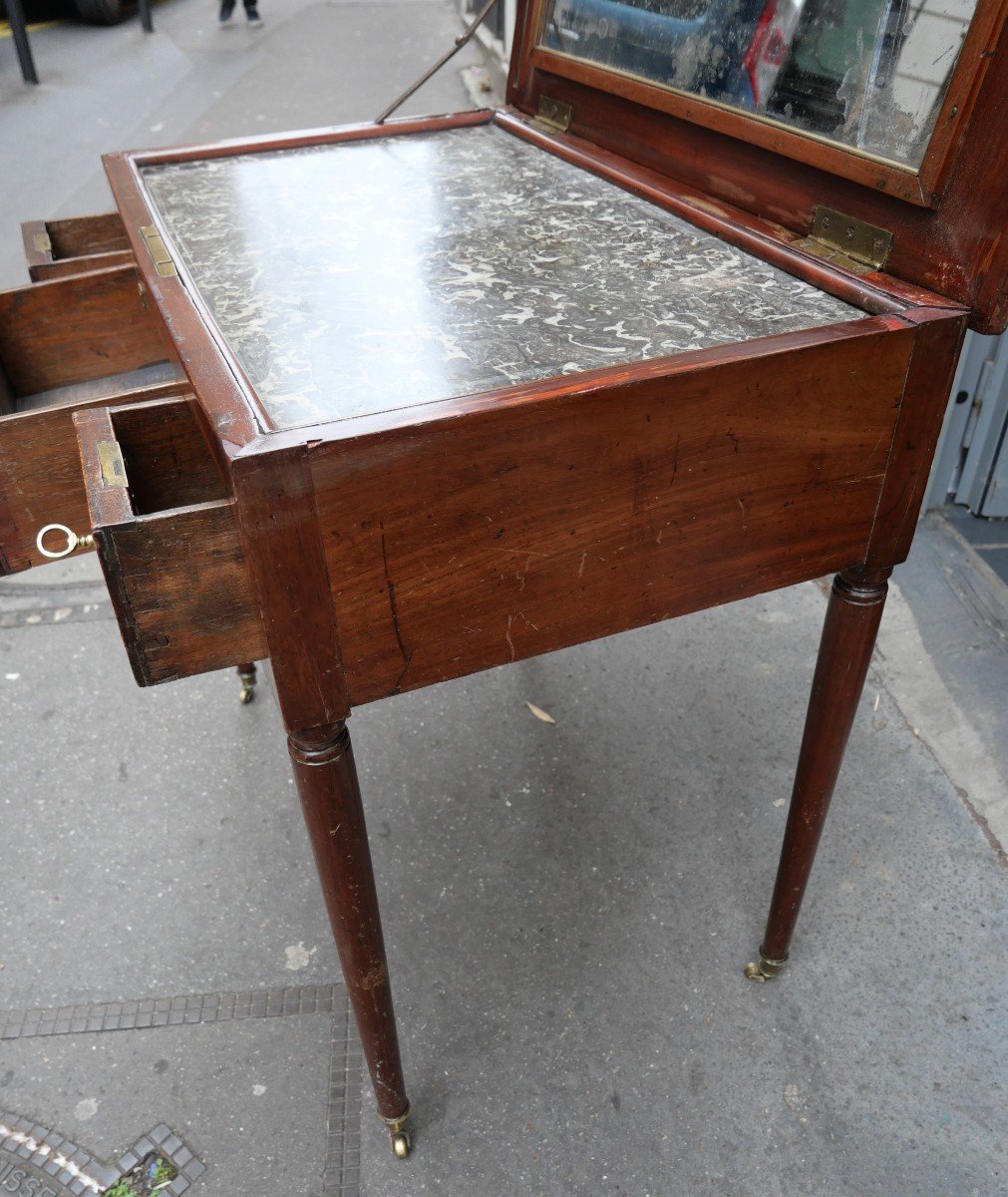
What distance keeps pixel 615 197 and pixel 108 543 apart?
2.95 feet

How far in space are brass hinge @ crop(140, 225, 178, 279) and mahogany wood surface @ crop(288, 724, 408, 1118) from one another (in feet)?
1.91

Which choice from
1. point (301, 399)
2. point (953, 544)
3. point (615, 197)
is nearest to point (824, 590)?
point (953, 544)

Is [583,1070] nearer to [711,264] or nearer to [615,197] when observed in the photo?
[711,264]

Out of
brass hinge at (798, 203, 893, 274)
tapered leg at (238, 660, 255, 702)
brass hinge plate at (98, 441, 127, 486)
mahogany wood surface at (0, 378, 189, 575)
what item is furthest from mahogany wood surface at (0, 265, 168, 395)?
brass hinge at (798, 203, 893, 274)

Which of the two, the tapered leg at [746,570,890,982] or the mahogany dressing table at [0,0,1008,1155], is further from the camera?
the tapered leg at [746,570,890,982]

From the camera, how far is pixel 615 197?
1424 millimetres

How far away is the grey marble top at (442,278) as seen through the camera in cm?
99

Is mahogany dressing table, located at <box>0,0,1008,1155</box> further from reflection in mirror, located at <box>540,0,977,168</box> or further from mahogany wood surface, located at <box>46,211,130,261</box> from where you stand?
mahogany wood surface, located at <box>46,211,130,261</box>

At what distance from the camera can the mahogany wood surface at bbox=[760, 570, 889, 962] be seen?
123 centimetres

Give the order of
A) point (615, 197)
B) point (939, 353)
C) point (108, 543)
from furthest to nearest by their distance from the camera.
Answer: point (615, 197), point (939, 353), point (108, 543)

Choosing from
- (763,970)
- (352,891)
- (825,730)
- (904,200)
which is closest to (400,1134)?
(352,891)

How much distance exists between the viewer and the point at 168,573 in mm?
922

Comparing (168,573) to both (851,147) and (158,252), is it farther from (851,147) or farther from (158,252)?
(851,147)

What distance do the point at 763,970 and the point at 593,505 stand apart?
100 centimetres
